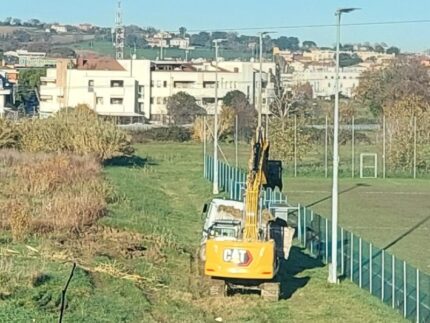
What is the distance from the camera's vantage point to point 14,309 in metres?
17.1

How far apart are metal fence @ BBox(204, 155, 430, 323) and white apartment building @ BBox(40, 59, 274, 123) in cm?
6882

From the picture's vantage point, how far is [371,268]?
21.7 m

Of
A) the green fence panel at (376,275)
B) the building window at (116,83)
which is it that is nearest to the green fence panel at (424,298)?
the green fence panel at (376,275)

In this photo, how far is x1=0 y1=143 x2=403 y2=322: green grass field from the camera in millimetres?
18172

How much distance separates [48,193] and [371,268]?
64.2ft

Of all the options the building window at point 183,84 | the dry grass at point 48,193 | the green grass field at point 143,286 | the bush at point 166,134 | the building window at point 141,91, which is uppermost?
the building window at point 183,84

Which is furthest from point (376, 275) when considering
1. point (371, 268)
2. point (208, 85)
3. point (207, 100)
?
point (208, 85)

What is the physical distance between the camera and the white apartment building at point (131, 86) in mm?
102500

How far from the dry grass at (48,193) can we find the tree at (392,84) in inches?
2023

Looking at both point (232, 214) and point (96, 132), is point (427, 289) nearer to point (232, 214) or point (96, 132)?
point (232, 214)

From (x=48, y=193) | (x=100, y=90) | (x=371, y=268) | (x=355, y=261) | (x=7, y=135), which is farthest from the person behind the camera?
(x=100, y=90)

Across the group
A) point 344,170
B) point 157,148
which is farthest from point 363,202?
point 157,148

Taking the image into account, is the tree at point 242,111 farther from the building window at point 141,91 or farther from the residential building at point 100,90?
the residential building at point 100,90

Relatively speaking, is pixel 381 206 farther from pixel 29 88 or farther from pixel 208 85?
pixel 29 88
